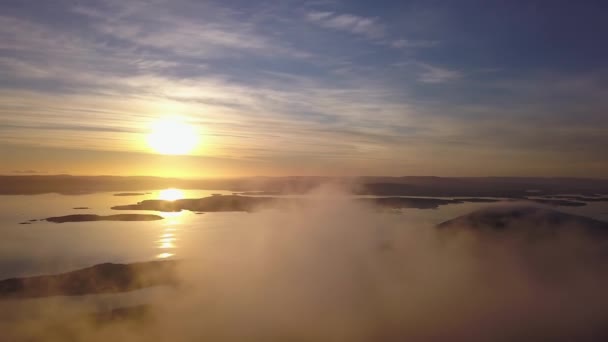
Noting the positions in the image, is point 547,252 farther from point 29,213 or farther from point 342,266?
point 29,213

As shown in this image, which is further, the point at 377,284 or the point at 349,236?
the point at 349,236

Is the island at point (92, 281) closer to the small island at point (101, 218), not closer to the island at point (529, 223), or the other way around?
the island at point (529, 223)

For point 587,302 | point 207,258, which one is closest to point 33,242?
point 207,258

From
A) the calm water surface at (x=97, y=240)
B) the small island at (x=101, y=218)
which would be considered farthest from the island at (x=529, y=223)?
the small island at (x=101, y=218)

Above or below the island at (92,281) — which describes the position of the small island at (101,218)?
above

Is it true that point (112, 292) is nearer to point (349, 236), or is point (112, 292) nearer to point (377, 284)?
point (377, 284)

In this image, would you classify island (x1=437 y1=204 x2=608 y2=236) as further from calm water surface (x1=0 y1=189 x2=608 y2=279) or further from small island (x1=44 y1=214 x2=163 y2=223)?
small island (x1=44 y1=214 x2=163 y2=223)

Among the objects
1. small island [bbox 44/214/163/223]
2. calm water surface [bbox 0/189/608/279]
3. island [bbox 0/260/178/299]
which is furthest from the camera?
small island [bbox 44/214/163/223]

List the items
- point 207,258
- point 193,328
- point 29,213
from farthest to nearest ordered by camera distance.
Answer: point 29,213 → point 207,258 → point 193,328

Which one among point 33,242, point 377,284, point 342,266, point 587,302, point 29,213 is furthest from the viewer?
point 29,213

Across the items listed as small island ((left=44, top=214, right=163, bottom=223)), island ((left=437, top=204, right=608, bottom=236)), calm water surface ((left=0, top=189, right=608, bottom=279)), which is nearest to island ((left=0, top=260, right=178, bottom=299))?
calm water surface ((left=0, top=189, right=608, bottom=279))

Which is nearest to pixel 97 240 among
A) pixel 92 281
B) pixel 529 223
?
pixel 92 281
